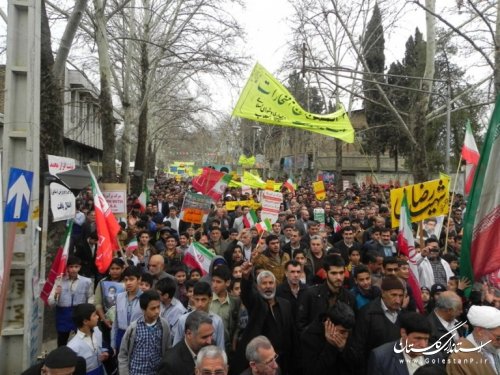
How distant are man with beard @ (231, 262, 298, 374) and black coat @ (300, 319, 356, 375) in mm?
558

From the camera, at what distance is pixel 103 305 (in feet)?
17.5

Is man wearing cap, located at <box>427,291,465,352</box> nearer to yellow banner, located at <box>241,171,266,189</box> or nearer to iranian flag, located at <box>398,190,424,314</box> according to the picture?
iranian flag, located at <box>398,190,424,314</box>

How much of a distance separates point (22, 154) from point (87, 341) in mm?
1988

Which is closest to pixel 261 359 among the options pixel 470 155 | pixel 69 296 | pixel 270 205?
pixel 69 296

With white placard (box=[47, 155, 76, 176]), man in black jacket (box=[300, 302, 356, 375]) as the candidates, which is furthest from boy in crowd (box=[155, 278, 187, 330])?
white placard (box=[47, 155, 76, 176])

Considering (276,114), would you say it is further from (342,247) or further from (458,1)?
(458,1)

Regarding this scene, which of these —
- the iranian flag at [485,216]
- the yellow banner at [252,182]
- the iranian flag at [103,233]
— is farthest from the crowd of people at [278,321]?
the yellow banner at [252,182]

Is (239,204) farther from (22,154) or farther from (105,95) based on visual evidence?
(22,154)

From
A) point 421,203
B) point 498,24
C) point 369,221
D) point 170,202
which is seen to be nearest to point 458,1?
point 498,24

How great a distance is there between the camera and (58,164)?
5570 mm

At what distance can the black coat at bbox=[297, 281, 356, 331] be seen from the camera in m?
4.46

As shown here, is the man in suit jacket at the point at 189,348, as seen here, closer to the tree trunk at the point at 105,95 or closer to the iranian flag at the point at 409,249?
the iranian flag at the point at 409,249

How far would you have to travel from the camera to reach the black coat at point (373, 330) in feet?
12.8

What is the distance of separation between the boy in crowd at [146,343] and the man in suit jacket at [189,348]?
552 mm
